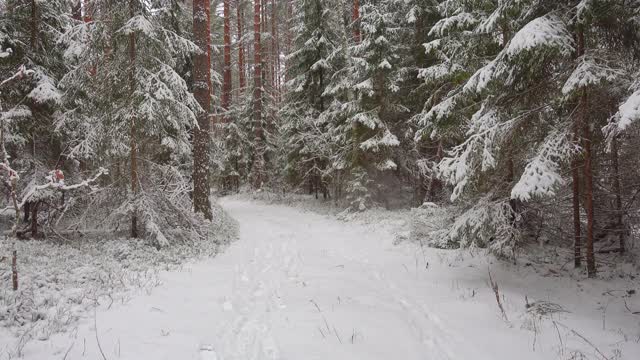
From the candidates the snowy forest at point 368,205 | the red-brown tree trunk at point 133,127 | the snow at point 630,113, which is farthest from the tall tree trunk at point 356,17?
the snow at point 630,113

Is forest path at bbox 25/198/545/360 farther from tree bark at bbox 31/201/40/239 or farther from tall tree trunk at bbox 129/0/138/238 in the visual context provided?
tree bark at bbox 31/201/40/239

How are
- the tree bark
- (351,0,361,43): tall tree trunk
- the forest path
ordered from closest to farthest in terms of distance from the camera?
the forest path → the tree bark → (351,0,361,43): tall tree trunk

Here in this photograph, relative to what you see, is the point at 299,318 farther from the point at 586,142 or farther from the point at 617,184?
the point at 617,184

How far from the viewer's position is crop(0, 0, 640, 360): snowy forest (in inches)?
219

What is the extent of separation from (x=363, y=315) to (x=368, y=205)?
10857mm

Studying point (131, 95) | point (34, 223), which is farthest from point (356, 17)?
point (34, 223)

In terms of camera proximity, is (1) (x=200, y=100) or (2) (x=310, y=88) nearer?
(1) (x=200, y=100)

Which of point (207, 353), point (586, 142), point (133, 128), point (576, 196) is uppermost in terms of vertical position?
point (133, 128)

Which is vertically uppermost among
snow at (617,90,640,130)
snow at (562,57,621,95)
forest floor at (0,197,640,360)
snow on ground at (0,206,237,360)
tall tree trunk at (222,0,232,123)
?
tall tree trunk at (222,0,232,123)

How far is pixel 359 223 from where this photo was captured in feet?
50.0

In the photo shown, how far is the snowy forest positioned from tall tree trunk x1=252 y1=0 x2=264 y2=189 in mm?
6262

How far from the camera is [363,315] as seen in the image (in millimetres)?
6250

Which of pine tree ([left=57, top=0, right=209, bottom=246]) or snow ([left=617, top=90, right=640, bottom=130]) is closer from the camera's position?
snow ([left=617, top=90, right=640, bottom=130])

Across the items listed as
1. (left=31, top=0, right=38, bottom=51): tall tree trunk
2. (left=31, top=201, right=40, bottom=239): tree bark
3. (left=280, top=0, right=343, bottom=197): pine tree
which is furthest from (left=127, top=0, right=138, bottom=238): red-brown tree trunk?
(left=280, top=0, right=343, bottom=197): pine tree
